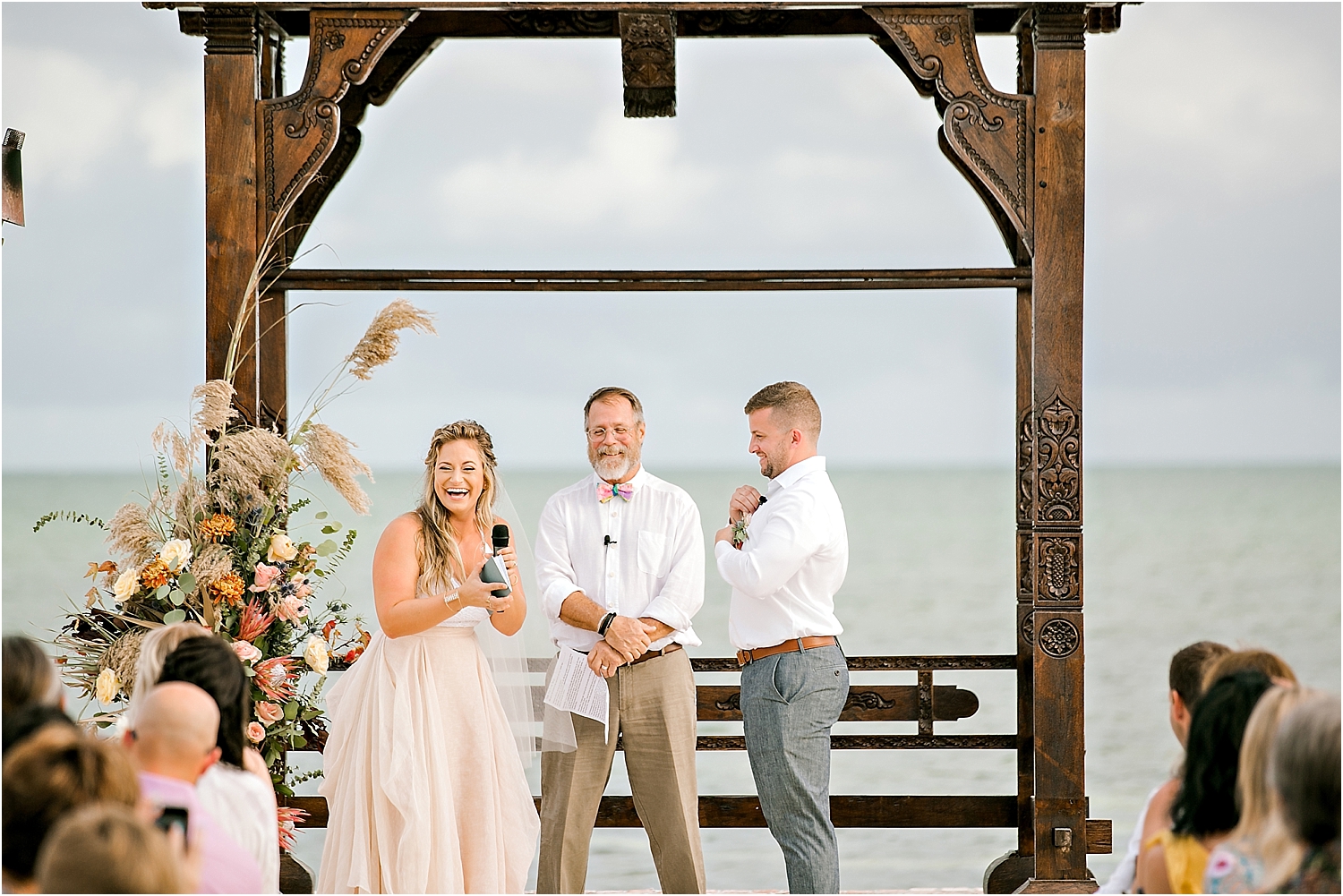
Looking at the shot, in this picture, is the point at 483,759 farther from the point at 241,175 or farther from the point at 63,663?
the point at 241,175

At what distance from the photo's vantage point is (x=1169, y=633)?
24.1 meters

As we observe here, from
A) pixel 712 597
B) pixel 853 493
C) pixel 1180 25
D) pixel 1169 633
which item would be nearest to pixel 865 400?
pixel 712 597

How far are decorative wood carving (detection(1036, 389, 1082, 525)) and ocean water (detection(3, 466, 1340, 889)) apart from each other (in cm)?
206

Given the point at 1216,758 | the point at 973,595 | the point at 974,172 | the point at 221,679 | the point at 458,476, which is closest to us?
the point at 1216,758

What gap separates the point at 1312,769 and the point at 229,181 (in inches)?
170

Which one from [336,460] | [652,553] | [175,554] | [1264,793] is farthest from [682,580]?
[1264,793]

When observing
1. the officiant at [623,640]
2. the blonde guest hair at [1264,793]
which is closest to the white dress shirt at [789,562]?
the officiant at [623,640]

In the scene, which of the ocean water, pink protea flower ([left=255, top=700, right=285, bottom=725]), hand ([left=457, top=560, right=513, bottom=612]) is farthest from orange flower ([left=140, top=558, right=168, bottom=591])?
the ocean water

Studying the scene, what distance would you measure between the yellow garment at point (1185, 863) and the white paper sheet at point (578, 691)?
8.18 ft

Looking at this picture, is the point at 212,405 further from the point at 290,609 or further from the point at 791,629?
the point at 791,629

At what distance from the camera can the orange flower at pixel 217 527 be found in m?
5.04

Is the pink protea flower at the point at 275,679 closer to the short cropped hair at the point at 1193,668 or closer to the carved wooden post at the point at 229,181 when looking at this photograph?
the carved wooden post at the point at 229,181

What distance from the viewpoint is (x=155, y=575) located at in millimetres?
4945

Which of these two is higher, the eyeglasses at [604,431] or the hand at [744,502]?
the eyeglasses at [604,431]
